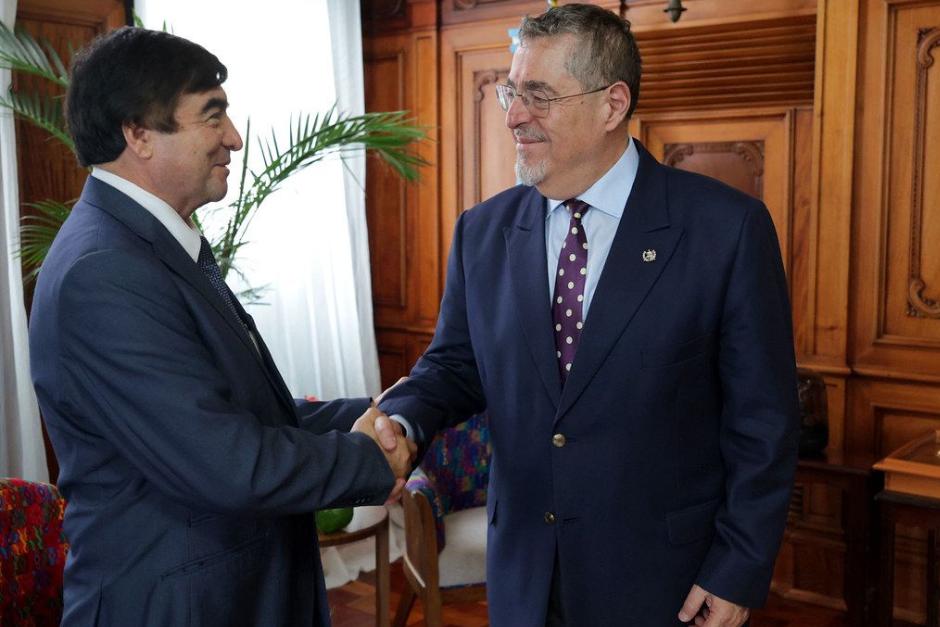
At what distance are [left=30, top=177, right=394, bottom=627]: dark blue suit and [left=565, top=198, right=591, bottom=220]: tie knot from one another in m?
0.58

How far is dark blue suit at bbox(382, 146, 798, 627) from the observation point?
1608mm

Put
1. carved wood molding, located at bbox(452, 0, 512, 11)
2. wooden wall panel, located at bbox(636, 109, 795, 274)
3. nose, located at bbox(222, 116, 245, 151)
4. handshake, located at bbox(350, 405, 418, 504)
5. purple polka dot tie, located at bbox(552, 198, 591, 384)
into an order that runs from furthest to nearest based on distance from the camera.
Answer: carved wood molding, located at bbox(452, 0, 512, 11) < wooden wall panel, located at bbox(636, 109, 795, 274) < handshake, located at bbox(350, 405, 418, 504) < purple polka dot tie, located at bbox(552, 198, 591, 384) < nose, located at bbox(222, 116, 245, 151)

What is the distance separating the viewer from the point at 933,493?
2.81 m

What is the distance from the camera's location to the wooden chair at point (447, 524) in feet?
9.16

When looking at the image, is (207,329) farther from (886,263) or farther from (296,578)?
(886,263)

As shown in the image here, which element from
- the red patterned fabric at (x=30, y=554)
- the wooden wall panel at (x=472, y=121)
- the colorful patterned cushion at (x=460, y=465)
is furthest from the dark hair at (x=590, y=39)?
the wooden wall panel at (x=472, y=121)

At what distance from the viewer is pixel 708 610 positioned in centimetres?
163

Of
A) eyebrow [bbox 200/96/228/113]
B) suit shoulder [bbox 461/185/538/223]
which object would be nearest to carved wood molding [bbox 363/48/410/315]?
suit shoulder [bbox 461/185/538/223]

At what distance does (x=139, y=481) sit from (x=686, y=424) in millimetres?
881

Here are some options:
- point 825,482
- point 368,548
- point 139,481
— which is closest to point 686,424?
point 139,481

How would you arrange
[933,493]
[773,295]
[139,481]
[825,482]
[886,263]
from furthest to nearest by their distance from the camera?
[886,263] → [825,482] → [933,493] → [773,295] → [139,481]

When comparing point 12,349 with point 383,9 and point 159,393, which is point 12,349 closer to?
point 159,393

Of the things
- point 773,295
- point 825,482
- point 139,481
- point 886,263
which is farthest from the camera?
point 886,263

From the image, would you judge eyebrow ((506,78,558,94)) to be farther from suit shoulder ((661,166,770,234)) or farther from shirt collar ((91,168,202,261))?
shirt collar ((91,168,202,261))
